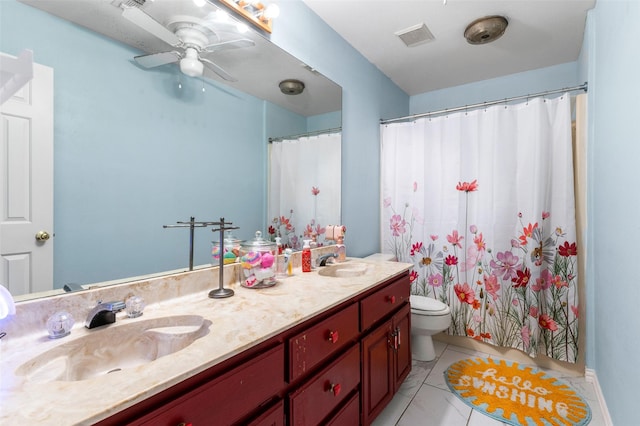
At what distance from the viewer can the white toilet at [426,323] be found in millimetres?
2119

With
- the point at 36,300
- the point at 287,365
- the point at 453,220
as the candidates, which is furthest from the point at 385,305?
the point at 36,300

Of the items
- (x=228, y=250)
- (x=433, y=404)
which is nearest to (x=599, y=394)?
(x=433, y=404)

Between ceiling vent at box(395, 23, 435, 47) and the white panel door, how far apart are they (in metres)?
2.10

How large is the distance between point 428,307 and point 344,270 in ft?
2.72

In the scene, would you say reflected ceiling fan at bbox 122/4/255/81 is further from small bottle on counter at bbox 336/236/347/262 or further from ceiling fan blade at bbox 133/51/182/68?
small bottle on counter at bbox 336/236/347/262

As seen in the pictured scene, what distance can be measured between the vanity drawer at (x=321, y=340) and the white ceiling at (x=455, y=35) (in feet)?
6.14

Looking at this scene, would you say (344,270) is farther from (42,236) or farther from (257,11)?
(257,11)

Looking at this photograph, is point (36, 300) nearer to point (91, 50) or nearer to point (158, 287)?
point (158, 287)

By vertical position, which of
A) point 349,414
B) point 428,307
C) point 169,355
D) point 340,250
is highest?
point 340,250

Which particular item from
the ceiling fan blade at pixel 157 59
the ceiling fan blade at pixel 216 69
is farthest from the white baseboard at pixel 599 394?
the ceiling fan blade at pixel 157 59

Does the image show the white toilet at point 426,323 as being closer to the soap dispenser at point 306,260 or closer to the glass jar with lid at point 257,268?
the soap dispenser at point 306,260

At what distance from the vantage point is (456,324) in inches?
94.8

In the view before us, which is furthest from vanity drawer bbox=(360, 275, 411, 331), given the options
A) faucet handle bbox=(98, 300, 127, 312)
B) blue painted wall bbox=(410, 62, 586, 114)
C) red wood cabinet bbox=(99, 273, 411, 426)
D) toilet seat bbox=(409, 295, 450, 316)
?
blue painted wall bbox=(410, 62, 586, 114)

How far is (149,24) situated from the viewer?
112 centimetres
